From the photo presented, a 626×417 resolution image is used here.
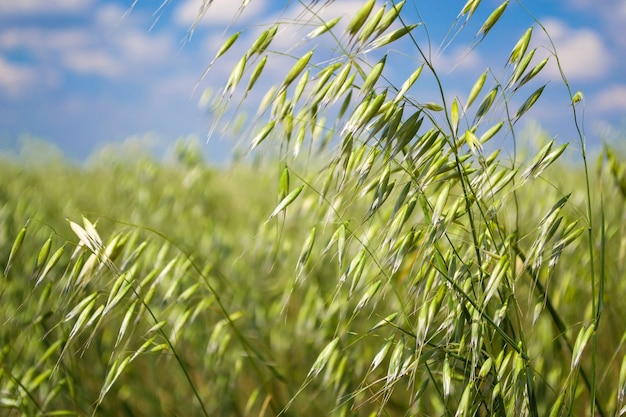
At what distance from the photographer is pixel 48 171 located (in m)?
6.63

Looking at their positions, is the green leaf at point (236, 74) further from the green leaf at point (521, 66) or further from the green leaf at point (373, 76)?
the green leaf at point (521, 66)

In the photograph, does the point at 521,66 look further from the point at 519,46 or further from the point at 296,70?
the point at 296,70

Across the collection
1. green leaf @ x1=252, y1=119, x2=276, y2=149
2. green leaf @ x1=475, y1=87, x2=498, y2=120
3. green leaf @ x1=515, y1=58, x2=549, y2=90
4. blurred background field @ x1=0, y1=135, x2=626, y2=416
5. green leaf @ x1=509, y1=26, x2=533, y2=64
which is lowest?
blurred background field @ x1=0, y1=135, x2=626, y2=416

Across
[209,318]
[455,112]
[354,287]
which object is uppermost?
[455,112]

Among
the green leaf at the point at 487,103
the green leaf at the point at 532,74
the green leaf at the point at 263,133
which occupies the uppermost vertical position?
the green leaf at the point at 532,74

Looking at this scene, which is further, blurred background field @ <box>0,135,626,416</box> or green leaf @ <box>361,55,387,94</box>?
blurred background field @ <box>0,135,626,416</box>

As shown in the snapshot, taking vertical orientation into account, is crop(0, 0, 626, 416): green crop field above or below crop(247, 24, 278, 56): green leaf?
below

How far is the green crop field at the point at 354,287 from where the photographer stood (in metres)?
1.20

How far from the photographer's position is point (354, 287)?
1442 millimetres

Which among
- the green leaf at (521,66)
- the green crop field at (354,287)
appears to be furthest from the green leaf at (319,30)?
the green leaf at (521,66)

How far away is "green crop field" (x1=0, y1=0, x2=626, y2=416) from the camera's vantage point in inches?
47.1

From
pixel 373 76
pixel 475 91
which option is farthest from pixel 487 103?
pixel 373 76

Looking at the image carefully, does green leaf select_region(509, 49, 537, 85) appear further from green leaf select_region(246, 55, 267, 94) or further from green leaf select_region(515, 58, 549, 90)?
green leaf select_region(246, 55, 267, 94)

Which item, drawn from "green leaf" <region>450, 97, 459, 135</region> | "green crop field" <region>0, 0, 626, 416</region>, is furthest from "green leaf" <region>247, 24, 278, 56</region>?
"green leaf" <region>450, 97, 459, 135</region>
